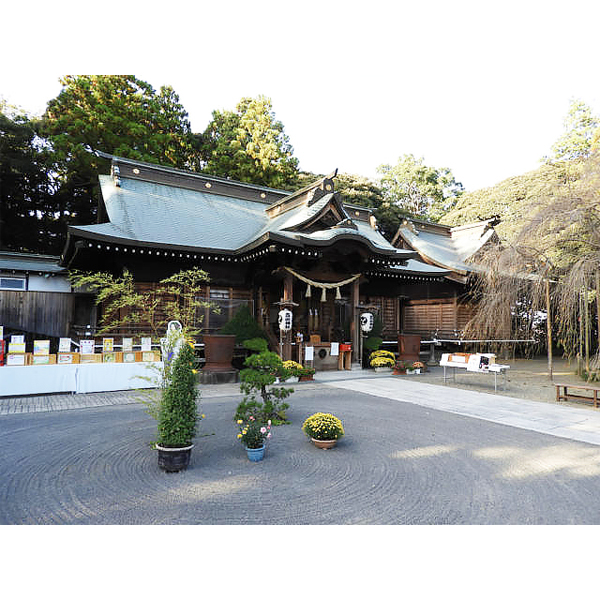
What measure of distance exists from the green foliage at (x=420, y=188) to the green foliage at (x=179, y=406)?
33.4 m

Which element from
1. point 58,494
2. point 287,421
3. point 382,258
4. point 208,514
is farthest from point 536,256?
point 58,494

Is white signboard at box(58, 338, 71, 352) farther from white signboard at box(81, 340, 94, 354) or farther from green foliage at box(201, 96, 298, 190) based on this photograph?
green foliage at box(201, 96, 298, 190)

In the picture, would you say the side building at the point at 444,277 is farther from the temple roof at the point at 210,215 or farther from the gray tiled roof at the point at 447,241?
the temple roof at the point at 210,215

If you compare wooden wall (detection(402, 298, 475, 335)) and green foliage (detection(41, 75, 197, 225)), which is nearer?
wooden wall (detection(402, 298, 475, 335))

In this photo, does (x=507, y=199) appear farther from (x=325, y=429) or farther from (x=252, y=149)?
(x=325, y=429)

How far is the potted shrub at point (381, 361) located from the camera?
12.8 meters

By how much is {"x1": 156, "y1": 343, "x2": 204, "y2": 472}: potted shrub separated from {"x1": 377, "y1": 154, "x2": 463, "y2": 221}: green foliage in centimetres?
3341

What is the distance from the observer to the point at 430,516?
3088 millimetres

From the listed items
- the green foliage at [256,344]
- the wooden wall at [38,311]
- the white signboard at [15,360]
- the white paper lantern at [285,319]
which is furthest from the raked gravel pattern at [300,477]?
the wooden wall at [38,311]

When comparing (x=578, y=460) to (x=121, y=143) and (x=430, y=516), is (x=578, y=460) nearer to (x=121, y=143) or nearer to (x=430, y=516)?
(x=430, y=516)

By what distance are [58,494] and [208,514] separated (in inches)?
59.6

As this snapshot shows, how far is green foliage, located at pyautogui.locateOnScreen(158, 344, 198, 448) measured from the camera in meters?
4.05

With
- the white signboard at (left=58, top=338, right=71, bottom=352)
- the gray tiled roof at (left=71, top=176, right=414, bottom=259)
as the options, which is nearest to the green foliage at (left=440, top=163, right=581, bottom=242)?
the gray tiled roof at (left=71, top=176, right=414, bottom=259)

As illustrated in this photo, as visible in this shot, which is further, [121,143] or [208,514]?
[121,143]
